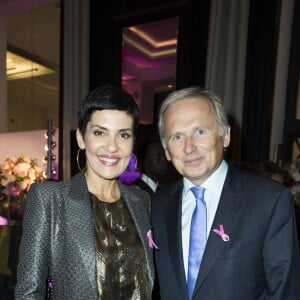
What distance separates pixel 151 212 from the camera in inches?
67.3

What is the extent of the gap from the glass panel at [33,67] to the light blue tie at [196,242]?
193 inches

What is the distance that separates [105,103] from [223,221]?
651mm

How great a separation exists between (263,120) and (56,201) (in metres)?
3.01

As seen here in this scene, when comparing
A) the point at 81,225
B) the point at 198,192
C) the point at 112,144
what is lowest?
the point at 81,225

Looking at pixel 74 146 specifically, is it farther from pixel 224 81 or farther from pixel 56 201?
pixel 56 201

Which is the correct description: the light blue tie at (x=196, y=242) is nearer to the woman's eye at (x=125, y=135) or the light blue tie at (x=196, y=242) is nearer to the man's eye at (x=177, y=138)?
the man's eye at (x=177, y=138)

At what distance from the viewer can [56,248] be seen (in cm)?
131

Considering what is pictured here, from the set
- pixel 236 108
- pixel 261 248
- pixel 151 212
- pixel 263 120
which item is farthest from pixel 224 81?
pixel 261 248

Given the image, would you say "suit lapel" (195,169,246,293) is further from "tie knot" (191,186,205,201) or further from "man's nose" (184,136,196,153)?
"man's nose" (184,136,196,153)

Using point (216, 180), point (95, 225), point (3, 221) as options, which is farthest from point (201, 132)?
point (3, 221)

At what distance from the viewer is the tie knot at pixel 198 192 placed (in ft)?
4.90

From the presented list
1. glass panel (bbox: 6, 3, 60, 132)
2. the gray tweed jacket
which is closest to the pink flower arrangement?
the gray tweed jacket

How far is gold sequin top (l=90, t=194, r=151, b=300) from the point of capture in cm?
139

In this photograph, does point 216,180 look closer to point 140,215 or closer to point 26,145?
point 140,215
